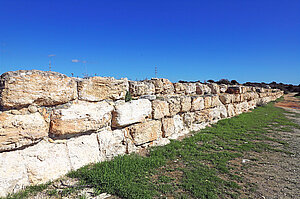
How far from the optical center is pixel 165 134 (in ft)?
16.3

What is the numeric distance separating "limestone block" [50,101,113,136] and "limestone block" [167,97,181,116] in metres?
1.98

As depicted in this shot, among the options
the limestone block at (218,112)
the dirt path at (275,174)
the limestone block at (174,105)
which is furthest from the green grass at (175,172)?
the limestone block at (218,112)

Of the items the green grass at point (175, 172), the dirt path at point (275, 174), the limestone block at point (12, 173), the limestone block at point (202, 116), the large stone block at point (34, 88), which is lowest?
the dirt path at point (275, 174)

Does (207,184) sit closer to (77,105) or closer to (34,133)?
(77,105)

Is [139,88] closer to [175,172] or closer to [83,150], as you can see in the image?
[83,150]

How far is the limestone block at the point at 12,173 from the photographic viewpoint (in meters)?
2.47

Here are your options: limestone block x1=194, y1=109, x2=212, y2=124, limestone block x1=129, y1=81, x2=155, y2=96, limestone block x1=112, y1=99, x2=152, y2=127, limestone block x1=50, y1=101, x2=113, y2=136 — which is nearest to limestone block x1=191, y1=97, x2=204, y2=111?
limestone block x1=194, y1=109, x2=212, y2=124

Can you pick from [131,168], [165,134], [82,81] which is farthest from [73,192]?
[165,134]

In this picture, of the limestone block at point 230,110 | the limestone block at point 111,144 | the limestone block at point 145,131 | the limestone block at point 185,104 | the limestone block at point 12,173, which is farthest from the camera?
the limestone block at point 230,110

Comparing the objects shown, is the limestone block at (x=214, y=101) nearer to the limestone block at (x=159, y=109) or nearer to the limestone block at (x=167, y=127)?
the limestone block at (x=167, y=127)

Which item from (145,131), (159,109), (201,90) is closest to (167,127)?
(159,109)

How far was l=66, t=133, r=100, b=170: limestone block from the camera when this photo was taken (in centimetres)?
316

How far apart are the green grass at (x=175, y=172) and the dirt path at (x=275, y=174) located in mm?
244

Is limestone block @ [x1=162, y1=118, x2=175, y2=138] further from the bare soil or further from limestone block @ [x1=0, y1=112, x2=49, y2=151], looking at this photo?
limestone block @ [x1=0, y1=112, x2=49, y2=151]
